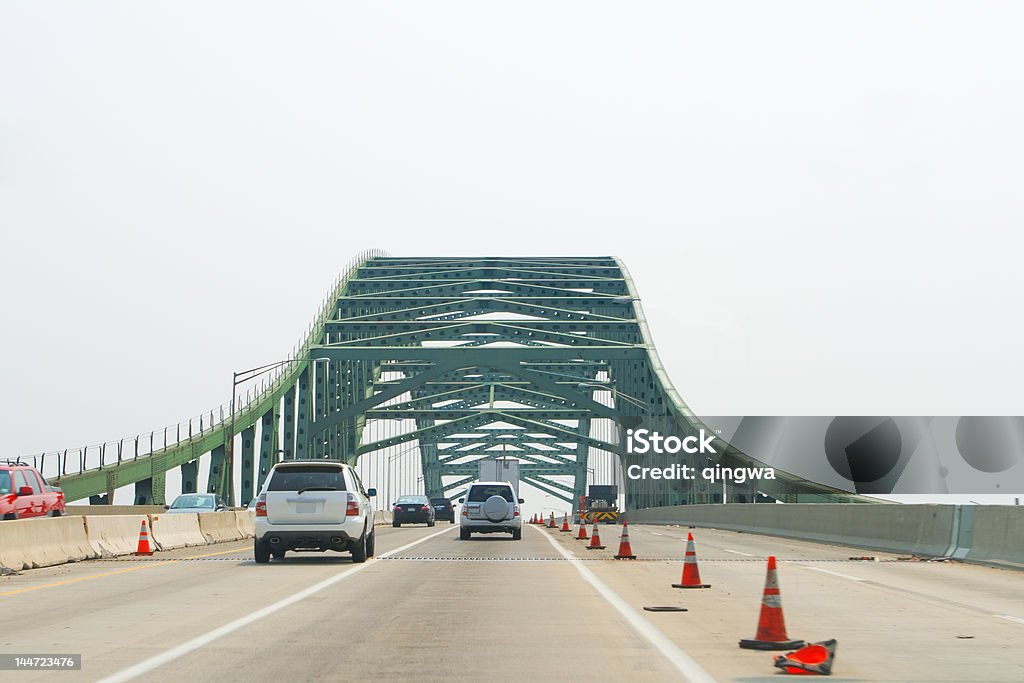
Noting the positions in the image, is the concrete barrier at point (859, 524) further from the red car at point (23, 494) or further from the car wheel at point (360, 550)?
the red car at point (23, 494)

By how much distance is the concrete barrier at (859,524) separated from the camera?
926 inches

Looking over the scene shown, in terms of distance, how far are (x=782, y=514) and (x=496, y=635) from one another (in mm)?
26419

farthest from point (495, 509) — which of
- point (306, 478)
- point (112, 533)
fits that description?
point (306, 478)

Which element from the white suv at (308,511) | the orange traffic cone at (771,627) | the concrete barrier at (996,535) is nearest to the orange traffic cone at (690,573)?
the orange traffic cone at (771,627)

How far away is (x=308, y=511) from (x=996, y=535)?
10968mm

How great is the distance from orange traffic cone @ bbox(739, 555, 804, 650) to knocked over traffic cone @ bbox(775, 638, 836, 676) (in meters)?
0.89

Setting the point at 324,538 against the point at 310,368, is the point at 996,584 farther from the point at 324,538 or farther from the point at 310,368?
the point at 310,368

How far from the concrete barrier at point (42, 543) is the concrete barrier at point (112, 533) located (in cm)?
34

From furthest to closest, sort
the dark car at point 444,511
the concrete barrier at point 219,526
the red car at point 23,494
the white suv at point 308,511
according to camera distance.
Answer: the dark car at point 444,511 → the concrete barrier at point 219,526 → the red car at point 23,494 → the white suv at point 308,511

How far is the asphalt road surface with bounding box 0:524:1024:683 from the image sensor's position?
8.90 meters

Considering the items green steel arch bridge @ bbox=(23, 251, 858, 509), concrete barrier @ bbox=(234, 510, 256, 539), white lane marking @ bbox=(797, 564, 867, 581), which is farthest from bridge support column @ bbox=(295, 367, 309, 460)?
white lane marking @ bbox=(797, 564, 867, 581)

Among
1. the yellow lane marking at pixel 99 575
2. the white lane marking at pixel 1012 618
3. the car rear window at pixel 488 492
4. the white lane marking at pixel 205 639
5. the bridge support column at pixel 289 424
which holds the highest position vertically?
the bridge support column at pixel 289 424

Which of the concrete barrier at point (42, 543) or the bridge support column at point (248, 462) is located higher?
the bridge support column at point (248, 462)

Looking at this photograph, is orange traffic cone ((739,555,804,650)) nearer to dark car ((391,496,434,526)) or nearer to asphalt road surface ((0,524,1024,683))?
asphalt road surface ((0,524,1024,683))
